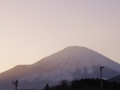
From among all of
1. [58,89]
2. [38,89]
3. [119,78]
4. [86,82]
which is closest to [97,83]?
[86,82]

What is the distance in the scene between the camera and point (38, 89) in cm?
19512

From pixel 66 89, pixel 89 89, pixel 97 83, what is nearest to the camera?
pixel 89 89

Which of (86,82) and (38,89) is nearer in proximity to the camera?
(86,82)

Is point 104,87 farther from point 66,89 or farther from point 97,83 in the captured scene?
point 66,89

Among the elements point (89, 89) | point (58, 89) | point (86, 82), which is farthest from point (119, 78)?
point (89, 89)

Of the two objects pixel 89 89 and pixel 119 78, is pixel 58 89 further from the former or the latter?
pixel 119 78

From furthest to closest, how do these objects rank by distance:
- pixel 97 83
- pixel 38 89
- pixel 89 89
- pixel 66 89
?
pixel 38 89 < pixel 66 89 < pixel 97 83 < pixel 89 89

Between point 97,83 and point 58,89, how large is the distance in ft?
51.5

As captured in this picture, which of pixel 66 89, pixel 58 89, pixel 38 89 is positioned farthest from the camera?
pixel 38 89

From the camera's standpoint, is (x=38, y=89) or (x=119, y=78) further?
(x=38, y=89)

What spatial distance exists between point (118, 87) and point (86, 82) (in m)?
9.04

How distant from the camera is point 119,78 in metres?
106

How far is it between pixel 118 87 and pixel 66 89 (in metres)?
14.6

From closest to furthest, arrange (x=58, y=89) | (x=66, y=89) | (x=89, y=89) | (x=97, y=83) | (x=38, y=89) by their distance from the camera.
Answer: (x=89, y=89) → (x=97, y=83) → (x=66, y=89) → (x=58, y=89) → (x=38, y=89)
